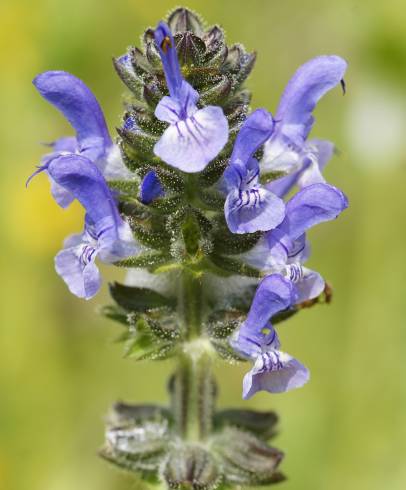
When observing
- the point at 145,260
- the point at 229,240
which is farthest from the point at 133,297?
the point at 229,240

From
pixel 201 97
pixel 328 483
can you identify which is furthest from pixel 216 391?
pixel 328 483

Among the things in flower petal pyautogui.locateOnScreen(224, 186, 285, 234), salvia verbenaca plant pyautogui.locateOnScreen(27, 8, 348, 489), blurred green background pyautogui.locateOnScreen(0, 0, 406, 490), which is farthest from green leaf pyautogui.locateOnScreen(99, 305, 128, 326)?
blurred green background pyautogui.locateOnScreen(0, 0, 406, 490)

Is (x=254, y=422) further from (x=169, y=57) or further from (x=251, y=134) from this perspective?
(x=169, y=57)

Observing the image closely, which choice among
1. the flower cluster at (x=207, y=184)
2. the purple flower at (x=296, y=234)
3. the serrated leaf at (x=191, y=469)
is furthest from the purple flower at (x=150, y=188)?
the serrated leaf at (x=191, y=469)

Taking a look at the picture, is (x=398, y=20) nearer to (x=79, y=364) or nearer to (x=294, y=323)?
(x=294, y=323)

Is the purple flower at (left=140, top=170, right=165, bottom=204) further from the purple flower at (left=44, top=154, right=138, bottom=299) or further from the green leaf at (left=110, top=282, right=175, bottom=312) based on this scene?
the green leaf at (left=110, top=282, right=175, bottom=312)

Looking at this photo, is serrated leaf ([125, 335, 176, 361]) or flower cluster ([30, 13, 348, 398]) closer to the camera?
flower cluster ([30, 13, 348, 398])
